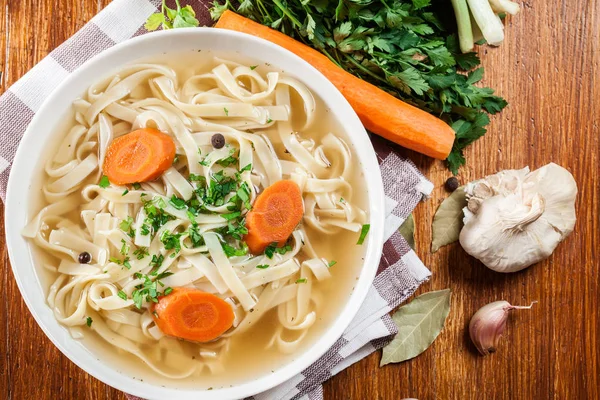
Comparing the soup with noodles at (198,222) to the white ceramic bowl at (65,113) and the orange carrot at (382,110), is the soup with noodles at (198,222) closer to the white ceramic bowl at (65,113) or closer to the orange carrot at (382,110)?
the white ceramic bowl at (65,113)

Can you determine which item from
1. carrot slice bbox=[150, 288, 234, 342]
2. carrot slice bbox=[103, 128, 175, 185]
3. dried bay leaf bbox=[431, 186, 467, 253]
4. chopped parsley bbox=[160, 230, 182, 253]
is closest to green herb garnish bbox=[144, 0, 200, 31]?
carrot slice bbox=[103, 128, 175, 185]

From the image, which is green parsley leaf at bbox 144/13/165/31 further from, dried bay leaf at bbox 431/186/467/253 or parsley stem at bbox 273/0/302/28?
dried bay leaf at bbox 431/186/467/253


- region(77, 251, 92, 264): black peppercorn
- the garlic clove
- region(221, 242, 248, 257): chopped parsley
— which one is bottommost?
the garlic clove

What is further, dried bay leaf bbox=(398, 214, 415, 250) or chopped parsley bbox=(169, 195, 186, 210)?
dried bay leaf bbox=(398, 214, 415, 250)

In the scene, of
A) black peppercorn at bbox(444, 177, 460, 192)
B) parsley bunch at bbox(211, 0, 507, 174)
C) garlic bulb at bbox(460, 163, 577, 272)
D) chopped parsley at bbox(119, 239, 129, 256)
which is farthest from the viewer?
black peppercorn at bbox(444, 177, 460, 192)

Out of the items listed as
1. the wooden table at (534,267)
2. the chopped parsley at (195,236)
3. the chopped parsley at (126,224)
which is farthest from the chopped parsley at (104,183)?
the wooden table at (534,267)

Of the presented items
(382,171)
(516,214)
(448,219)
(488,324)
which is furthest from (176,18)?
(488,324)

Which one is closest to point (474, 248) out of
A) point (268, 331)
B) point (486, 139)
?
point (486, 139)
